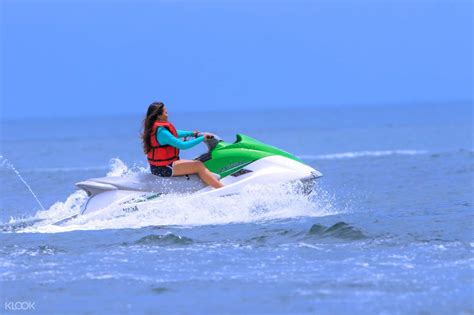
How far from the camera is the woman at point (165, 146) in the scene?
39.6 feet

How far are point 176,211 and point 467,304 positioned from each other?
5034 mm

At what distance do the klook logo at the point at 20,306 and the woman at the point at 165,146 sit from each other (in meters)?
4.19

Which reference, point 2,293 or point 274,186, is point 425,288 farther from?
point 274,186

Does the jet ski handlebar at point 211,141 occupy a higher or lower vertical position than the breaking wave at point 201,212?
higher

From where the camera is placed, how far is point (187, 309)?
776 cm

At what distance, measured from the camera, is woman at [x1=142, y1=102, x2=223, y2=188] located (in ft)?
39.6

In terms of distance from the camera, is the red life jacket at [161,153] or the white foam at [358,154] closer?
the red life jacket at [161,153]

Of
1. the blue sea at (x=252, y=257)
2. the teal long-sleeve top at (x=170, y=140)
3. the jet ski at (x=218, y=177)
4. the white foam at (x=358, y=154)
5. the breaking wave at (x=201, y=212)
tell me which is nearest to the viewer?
the blue sea at (x=252, y=257)

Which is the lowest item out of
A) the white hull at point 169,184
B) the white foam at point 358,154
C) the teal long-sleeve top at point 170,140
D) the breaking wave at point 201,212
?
the breaking wave at point 201,212

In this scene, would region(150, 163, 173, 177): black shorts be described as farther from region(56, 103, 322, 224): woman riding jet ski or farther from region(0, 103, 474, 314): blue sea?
region(0, 103, 474, 314): blue sea

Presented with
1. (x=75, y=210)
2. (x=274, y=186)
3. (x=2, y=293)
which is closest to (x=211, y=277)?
(x=2, y=293)

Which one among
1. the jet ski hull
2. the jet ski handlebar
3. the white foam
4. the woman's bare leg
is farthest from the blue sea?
the white foam

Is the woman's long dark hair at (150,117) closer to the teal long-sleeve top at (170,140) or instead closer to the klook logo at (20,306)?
the teal long-sleeve top at (170,140)

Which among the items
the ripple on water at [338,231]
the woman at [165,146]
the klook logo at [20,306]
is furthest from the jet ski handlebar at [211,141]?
the klook logo at [20,306]
